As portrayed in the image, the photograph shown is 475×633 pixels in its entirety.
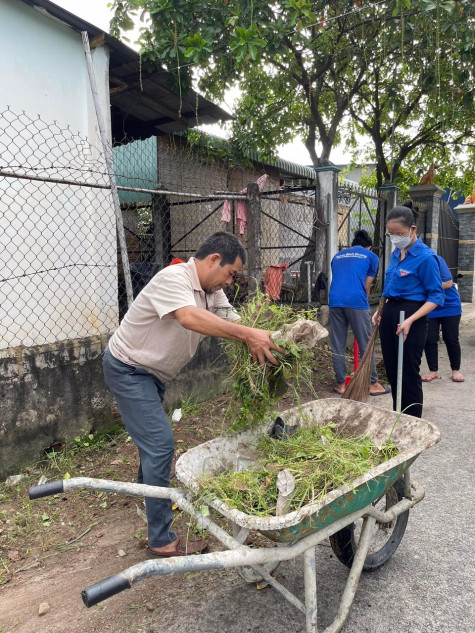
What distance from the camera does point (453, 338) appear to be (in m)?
6.21

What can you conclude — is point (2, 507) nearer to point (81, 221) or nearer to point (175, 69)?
point (81, 221)

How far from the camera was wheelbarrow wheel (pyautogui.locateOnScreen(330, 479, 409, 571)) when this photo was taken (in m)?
2.42

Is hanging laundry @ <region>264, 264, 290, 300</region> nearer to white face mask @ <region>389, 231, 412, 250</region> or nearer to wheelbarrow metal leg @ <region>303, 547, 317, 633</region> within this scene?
white face mask @ <region>389, 231, 412, 250</region>

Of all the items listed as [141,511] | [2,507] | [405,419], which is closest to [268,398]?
[405,419]

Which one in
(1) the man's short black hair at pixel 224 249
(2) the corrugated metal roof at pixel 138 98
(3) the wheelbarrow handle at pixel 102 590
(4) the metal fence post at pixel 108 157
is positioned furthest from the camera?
(2) the corrugated metal roof at pixel 138 98

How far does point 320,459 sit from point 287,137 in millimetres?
8360

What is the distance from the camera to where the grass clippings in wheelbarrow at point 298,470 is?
2002 mm

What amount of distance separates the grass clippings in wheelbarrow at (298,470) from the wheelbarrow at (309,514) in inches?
3.3

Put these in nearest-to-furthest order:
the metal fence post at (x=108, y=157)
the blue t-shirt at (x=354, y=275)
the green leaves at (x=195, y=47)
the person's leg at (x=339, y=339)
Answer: the metal fence post at (x=108, y=157) → the green leaves at (x=195, y=47) → the blue t-shirt at (x=354, y=275) → the person's leg at (x=339, y=339)

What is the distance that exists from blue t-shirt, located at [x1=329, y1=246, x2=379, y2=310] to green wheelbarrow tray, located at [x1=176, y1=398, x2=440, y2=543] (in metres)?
2.91

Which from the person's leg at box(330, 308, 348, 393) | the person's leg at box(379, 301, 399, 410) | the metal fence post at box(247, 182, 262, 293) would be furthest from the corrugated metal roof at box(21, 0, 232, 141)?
the person's leg at box(379, 301, 399, 410)

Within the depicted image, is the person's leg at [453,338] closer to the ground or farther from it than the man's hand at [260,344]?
closer to the ground

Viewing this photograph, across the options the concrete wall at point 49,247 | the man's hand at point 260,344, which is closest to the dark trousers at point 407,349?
the man's hand at point 260,344

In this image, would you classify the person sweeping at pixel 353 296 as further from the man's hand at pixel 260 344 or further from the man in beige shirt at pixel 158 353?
the man's hand at pixel 260 344
